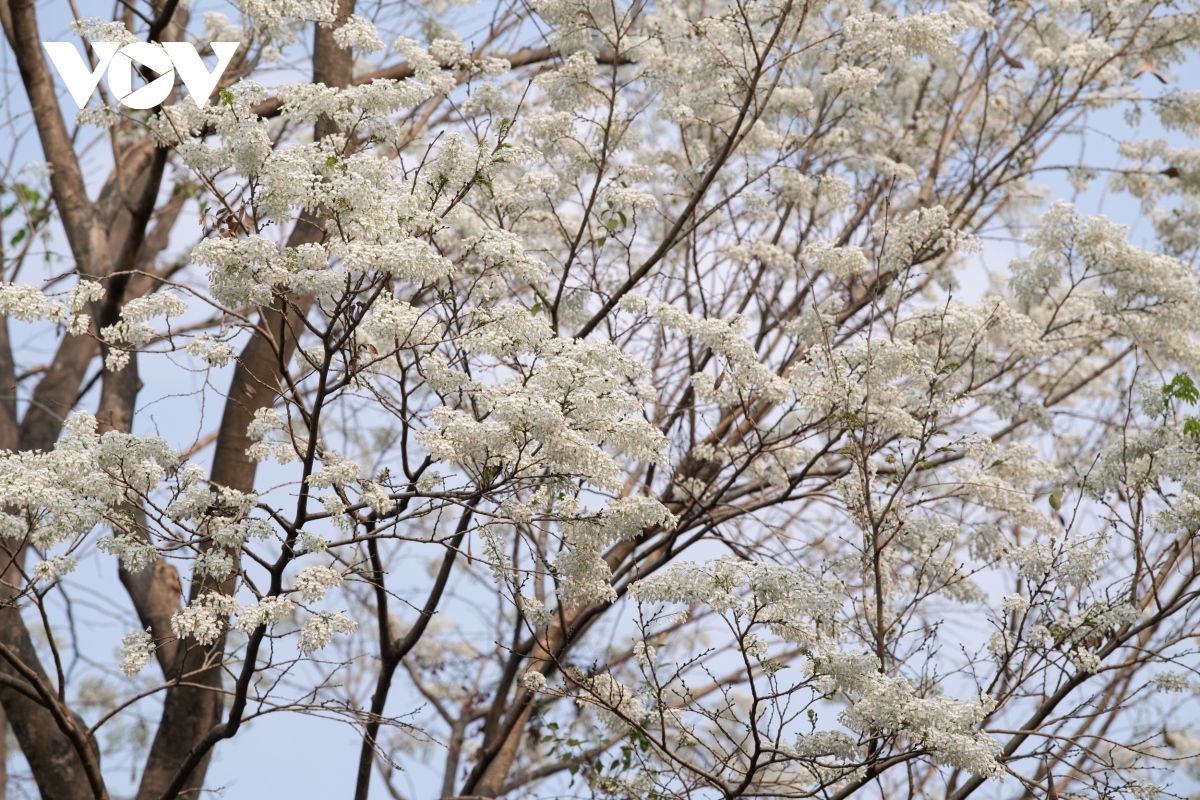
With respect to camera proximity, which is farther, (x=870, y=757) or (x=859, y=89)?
(x=859, y=89)

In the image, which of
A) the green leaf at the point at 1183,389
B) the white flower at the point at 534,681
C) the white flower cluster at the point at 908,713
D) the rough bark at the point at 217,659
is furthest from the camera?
the rough bark at the point at 217,659

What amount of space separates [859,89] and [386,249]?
3.49 meters

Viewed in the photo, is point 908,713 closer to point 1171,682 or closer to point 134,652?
point 1171,682

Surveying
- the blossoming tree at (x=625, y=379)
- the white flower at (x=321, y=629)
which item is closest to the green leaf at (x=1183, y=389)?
the blossoming tree at (x=625, y=379)

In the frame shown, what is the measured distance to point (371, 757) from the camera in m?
6.43

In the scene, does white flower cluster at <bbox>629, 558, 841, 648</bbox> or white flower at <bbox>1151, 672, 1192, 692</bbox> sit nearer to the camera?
white flower cluster at <bbox>629, 558, 841, 648</bbox>

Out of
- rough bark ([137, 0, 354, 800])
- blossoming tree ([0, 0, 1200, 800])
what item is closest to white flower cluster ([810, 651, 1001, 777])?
blossoming tree ([0, 0, 1200, 800])

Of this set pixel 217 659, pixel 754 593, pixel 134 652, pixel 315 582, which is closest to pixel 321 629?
pixel 315 582

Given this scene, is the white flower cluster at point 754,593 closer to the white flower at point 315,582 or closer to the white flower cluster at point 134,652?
the white flower at point 315,582

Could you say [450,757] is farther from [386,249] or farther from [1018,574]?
[386,249]

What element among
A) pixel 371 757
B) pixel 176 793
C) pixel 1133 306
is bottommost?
pixel 176 793

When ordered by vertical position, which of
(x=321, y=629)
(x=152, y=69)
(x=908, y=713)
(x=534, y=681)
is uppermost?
(x=152, y=69)

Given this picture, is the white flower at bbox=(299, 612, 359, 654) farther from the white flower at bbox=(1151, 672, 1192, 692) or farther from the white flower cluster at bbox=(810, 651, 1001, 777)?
the white flower at bbox=(1151, 672, 1192, 692)

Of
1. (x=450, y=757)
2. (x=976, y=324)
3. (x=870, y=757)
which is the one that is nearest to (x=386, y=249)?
(x=870, y=757)
